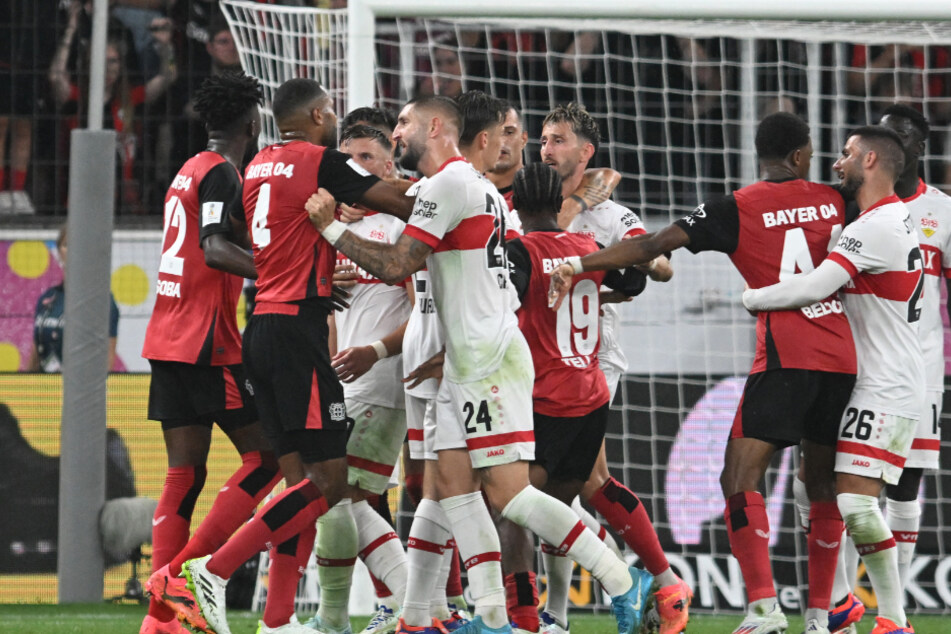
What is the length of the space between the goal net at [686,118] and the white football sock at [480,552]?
2856 mm

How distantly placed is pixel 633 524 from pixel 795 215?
1401 millimetres

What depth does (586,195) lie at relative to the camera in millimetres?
5777

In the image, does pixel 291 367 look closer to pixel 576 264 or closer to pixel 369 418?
pixel 369 418

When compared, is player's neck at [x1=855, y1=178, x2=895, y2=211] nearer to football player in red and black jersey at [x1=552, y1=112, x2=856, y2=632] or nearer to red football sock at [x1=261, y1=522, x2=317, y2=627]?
football player in red and black jersey at [x1=552, y1=112, x2=856, y2=632]

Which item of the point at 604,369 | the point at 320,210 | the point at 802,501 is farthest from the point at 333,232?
the point at 802,501

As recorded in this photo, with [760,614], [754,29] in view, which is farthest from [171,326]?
[754,29]

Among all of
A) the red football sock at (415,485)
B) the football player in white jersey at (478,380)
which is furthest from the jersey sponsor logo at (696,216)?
the red football sock at (415,485)

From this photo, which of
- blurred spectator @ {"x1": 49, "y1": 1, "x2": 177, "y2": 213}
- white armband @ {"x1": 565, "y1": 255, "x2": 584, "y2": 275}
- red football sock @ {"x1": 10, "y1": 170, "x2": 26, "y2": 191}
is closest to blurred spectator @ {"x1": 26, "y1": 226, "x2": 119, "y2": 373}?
red football sock @ {"x1": 10, "y1": 170, "x2": 26, "y2": 191}

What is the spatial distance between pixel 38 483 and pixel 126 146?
14.4ft

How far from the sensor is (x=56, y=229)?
1048 centimetres

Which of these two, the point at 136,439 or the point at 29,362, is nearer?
the point at 136,439

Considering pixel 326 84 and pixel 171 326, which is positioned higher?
pixel 326 84

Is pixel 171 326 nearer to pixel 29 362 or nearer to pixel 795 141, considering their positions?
pixel 795 141

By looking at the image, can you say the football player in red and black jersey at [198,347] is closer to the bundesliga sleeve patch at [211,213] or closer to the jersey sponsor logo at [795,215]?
the bundesliga sleeve patch at [211,213]
